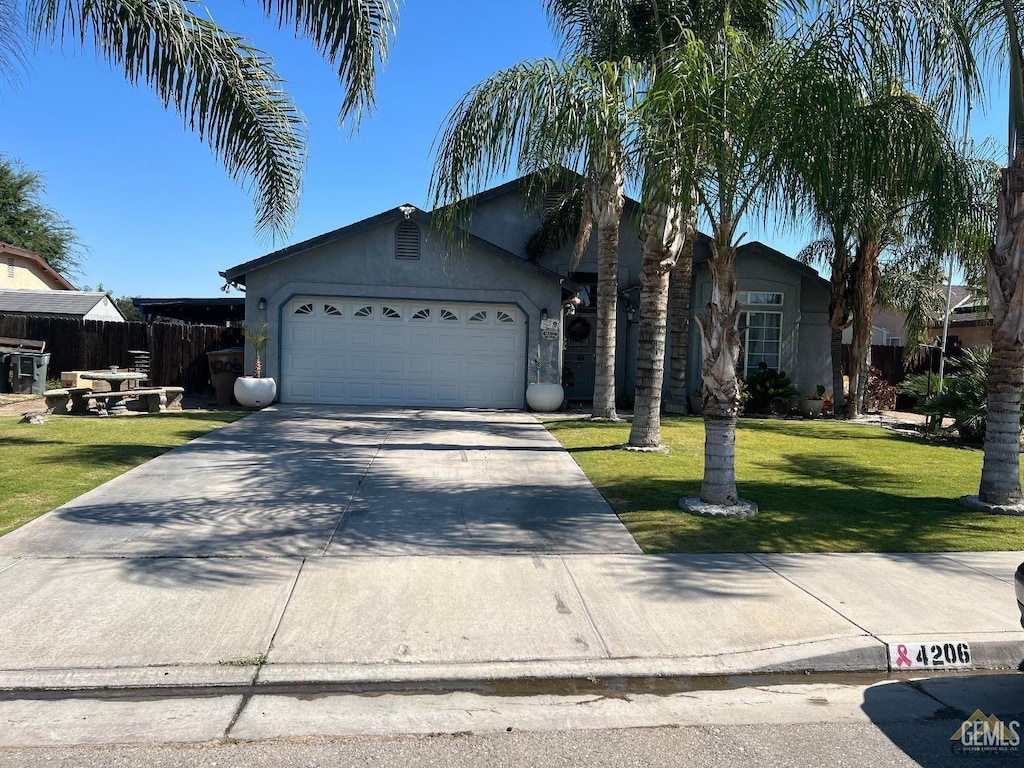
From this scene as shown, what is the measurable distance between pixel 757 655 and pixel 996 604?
7.03 feet

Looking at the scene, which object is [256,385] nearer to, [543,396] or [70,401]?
[70,401]

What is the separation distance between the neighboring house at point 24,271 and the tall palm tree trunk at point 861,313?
29.2 meters

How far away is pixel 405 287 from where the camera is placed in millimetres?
15547

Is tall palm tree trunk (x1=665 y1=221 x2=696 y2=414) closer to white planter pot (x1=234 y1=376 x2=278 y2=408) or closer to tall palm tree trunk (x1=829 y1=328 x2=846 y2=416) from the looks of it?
tall palm tree trunk (x1=829 y1=328 x2=846 y2=416)

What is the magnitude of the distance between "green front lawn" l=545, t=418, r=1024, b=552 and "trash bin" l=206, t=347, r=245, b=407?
24.6 ft

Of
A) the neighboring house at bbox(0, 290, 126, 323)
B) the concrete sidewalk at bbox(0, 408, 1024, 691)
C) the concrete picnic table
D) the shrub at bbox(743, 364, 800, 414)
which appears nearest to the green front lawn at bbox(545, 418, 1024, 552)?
the concrete sidewalk at bbox(0, 408, 1024, 691)

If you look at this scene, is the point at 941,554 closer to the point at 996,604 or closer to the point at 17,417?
Result: the point at 996,604

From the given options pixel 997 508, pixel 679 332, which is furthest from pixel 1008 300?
pixel 679 332

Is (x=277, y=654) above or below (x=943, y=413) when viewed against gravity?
below

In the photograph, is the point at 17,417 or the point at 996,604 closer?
the point at 996,604

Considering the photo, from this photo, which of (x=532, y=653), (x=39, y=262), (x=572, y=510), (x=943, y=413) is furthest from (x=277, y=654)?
(x=39, y=262)

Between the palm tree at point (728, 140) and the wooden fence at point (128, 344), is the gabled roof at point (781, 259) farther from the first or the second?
the wooden fence at point (128, 344)

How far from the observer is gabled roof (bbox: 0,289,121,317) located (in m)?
22.9
